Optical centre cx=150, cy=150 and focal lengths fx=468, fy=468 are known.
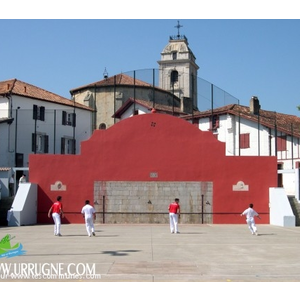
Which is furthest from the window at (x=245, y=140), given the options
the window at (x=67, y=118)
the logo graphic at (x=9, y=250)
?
the logo graphic at (x=9, y=250)

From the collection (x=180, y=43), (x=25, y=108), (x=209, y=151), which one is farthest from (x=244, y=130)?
(x=180, y=43)

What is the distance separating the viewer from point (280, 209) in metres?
22.6

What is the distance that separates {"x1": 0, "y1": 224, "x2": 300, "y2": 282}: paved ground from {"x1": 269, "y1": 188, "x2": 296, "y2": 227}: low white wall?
117 inches

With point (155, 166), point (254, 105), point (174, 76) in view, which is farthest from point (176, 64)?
point (155, 166)

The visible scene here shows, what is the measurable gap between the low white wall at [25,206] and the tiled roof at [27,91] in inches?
628

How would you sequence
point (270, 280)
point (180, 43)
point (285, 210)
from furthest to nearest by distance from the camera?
point (180, 43), point (285, 210), point (270, 280)

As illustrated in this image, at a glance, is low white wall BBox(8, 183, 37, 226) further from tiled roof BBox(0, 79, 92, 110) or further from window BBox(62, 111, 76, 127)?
window BBox(62, 111, 76, 127)

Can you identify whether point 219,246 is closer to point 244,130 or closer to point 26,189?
point 26,189

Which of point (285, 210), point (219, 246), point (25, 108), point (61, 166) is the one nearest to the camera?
point (219, 246)

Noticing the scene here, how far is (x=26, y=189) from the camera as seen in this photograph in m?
22.7

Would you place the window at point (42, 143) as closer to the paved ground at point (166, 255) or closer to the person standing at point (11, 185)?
the person standing at point (11, 185)

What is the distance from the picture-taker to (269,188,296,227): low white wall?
2211 cm

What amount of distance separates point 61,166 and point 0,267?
1345 cm

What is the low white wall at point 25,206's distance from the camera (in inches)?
864
